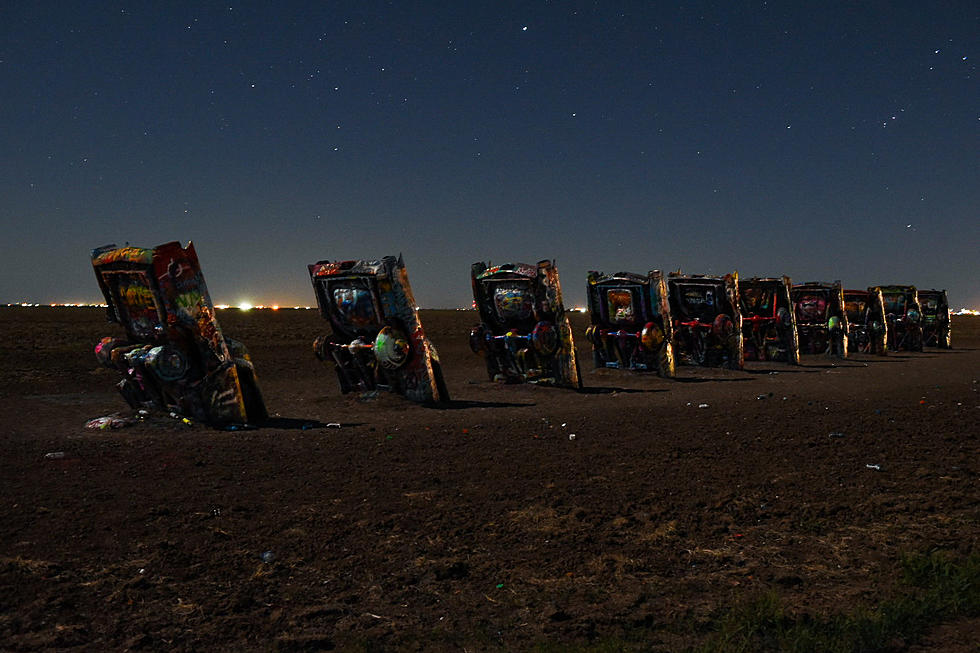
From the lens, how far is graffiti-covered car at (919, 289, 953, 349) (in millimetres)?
29031

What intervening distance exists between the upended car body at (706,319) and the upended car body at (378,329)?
9069mm

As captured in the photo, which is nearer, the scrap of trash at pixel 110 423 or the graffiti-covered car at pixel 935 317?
the scrap of trash at pixel 110 423

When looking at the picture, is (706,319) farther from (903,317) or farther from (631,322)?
(903,317)

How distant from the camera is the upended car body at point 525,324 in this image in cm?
1381

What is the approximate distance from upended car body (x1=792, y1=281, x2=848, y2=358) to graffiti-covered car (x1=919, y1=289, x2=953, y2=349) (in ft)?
27.8

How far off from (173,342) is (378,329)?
362cm

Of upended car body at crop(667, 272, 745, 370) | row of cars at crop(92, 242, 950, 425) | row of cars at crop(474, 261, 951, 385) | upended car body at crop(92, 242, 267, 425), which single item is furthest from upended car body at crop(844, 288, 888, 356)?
upended car body at crop(92, 242, 267, 425)

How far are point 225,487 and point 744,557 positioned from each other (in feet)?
15.3

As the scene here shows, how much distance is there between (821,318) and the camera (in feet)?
76.7

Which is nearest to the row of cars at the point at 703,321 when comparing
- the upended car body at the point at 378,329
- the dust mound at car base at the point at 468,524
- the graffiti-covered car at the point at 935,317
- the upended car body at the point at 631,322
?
the upended car body at the point at 631,322

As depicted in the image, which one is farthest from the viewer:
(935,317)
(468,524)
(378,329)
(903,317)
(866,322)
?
(935,317)

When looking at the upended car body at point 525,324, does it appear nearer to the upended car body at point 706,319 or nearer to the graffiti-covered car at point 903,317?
the upended car body at point 706,319

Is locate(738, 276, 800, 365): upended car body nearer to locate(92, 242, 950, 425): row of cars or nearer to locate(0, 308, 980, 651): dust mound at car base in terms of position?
locate(92, 242, 950, 425): row of cars

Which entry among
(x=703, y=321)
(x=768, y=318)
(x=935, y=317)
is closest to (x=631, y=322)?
(x=703, y=321)
